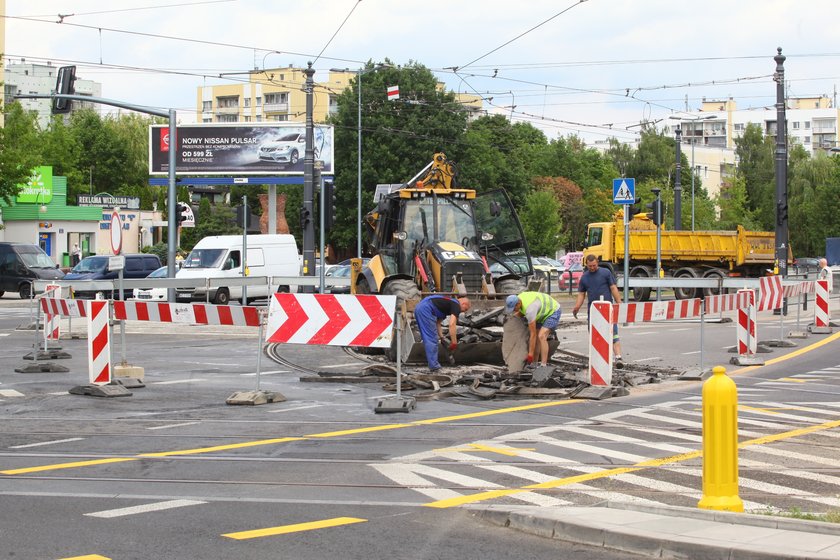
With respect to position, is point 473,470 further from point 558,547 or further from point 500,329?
point 500,329

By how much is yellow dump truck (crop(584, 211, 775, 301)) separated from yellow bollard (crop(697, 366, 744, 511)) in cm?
3213

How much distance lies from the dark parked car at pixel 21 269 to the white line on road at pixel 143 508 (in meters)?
35.4

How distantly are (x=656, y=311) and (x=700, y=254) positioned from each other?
904 inches

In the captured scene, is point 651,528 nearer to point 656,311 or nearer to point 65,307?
point 656,311

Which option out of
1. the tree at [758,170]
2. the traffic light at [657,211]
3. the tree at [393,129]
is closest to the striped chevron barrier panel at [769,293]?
the traffic light at [657,211]

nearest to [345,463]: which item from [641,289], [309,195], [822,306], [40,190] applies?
[822,306]

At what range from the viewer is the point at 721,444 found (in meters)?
6.85

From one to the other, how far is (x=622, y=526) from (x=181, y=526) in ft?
8.92

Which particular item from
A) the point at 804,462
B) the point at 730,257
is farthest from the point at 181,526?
the point at 730,257

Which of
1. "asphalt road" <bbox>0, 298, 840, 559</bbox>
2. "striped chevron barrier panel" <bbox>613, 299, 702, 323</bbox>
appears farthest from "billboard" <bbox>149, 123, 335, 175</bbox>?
"asphalt road" <bbox>0, 298, 840, 559</bbox>

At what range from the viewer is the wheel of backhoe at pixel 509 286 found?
1992cm

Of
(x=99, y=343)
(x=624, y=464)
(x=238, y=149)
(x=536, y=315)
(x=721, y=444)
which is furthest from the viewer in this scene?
(x=238, y=149)

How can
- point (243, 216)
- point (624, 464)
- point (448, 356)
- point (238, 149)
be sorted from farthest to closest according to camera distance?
point (238, 149), point (243, 216), point (448, 356), point (624, 464)

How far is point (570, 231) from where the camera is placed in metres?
89.9
